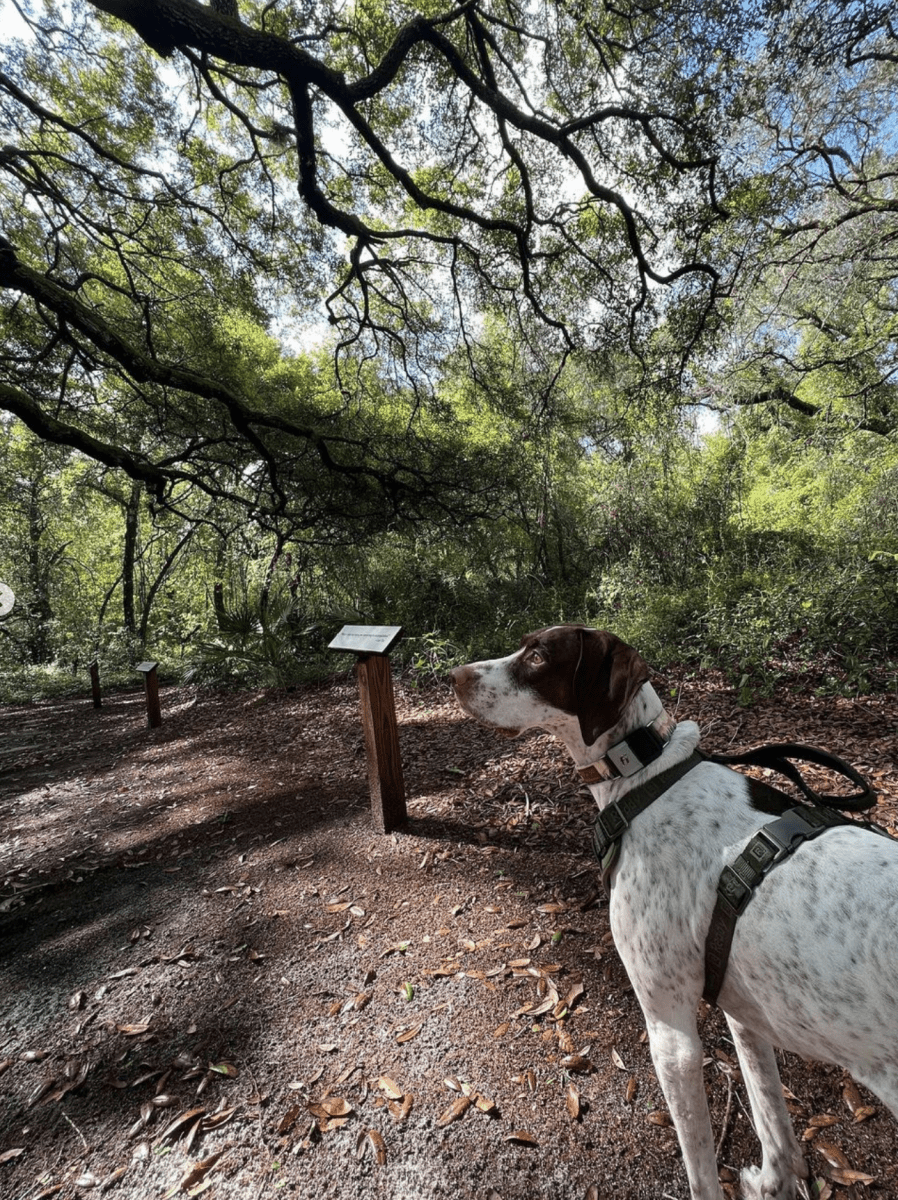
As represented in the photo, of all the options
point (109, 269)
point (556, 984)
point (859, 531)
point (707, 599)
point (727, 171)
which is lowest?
point (556, 984)

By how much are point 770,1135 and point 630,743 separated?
126cm

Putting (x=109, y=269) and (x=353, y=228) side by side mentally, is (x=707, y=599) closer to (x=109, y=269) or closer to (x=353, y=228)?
(x=353, y=228)

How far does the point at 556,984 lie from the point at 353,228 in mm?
7888

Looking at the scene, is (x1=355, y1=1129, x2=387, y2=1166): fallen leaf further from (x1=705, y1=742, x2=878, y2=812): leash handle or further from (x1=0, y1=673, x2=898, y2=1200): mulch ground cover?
(x1=705, y1=742, x2=878, y2=812): leash handle

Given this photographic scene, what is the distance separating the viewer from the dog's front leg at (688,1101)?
137 centimetres

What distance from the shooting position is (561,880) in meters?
2.95

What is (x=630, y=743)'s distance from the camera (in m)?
1.57

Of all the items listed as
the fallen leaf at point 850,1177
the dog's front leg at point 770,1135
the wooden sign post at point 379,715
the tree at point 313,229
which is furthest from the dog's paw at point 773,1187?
the tree at point 313,229

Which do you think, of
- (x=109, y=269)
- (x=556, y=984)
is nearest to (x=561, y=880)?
(x=556, y=984)

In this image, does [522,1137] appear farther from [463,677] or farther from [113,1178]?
[463,677]

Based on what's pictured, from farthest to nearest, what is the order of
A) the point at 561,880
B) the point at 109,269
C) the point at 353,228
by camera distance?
the point at 109,269
the point at 353,228
the point at 561,880

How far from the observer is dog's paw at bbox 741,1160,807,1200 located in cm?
150

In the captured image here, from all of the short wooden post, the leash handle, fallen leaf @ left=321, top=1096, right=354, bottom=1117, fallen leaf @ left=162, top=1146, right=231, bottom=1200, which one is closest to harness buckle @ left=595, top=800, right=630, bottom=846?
the leash handle

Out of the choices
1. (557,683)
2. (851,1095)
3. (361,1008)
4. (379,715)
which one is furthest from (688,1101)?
(379,715)
